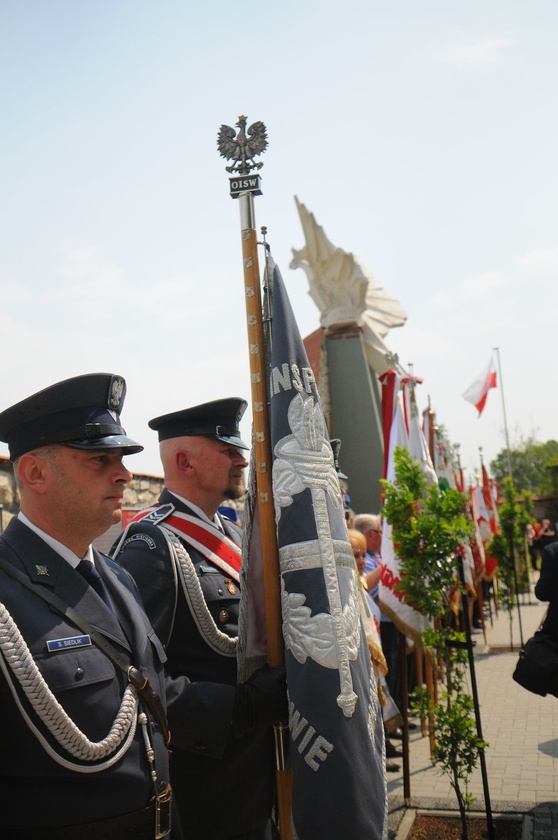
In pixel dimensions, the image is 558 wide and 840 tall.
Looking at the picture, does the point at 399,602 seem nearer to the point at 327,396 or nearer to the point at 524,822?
the point at 524,822

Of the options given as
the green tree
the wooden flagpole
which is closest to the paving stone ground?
the wooden flagpole

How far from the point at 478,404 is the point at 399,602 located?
13343mm

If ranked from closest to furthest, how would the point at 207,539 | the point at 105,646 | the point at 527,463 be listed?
the point at 105,646
the point at 207,539
the point at 527,463

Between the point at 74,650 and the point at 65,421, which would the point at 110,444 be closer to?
the point at 65,421

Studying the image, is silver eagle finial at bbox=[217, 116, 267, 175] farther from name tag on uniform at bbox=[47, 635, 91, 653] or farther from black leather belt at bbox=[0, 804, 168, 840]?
black leather belt at bbox=[0, 804, 168, 840]

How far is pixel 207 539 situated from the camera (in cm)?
322

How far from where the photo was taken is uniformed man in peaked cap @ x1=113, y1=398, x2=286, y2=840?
2766 mm

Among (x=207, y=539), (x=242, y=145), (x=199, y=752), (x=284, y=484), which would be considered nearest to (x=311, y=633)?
(x=284, y=484)

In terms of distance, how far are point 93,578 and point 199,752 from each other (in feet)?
2.95

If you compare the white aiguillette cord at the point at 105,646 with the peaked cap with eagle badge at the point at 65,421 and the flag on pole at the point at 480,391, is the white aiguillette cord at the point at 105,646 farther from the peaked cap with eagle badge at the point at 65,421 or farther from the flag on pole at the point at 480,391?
the flag on pole at the point at 480,391

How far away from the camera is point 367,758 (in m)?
2.58

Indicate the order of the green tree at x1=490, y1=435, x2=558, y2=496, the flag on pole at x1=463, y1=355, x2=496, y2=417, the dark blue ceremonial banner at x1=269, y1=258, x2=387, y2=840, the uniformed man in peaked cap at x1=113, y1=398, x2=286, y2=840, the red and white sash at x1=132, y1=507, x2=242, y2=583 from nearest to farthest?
the dark blue ceremonial banner at x1=269, y1=258, x2=387, y2=840 < the uniformed man in peaked cap at x1=113, y1=398, x2=286, y2=840 < the red and white sash at x1=132, y1=507, x2=242, y2=583 < the flag on pole at x1=463, y1=355, x2=496, y2=417 < the green tree at x1=490, y1=435, x2=558, y2=496

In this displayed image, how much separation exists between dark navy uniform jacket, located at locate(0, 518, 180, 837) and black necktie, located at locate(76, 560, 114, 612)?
0.16 ft

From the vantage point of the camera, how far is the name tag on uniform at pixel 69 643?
204 centimetres
